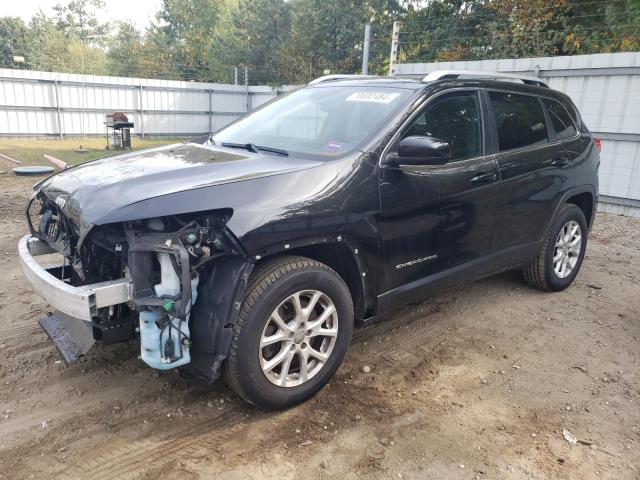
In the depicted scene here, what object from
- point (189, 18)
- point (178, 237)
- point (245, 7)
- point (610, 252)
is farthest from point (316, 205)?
point (189, 18)

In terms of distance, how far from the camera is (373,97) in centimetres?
369

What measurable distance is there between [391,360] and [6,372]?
2540 mm

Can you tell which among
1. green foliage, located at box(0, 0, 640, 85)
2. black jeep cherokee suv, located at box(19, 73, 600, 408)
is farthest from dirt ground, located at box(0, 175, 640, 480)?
green foliage, located at box(0, 0, 640, 85)

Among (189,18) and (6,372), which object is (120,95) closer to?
(6,372)

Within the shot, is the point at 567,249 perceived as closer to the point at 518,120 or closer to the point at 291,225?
the point at 518,120

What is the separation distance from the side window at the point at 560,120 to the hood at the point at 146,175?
2.76 meters

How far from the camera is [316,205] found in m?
2.95

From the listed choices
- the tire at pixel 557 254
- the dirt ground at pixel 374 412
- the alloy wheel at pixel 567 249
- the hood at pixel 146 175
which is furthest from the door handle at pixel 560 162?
the hood at pixel 146 175

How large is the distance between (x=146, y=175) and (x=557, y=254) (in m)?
3.93

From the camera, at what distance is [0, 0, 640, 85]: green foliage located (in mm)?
15789

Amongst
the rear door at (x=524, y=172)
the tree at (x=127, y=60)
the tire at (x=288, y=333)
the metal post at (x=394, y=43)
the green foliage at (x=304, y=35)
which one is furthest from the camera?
the tree at (x=127, y=60)

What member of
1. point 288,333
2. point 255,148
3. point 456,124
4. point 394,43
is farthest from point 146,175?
point 394,43

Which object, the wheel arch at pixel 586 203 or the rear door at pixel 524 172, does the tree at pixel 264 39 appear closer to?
the wheel arch at pixel 586 203

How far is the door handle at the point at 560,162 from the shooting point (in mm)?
4605
